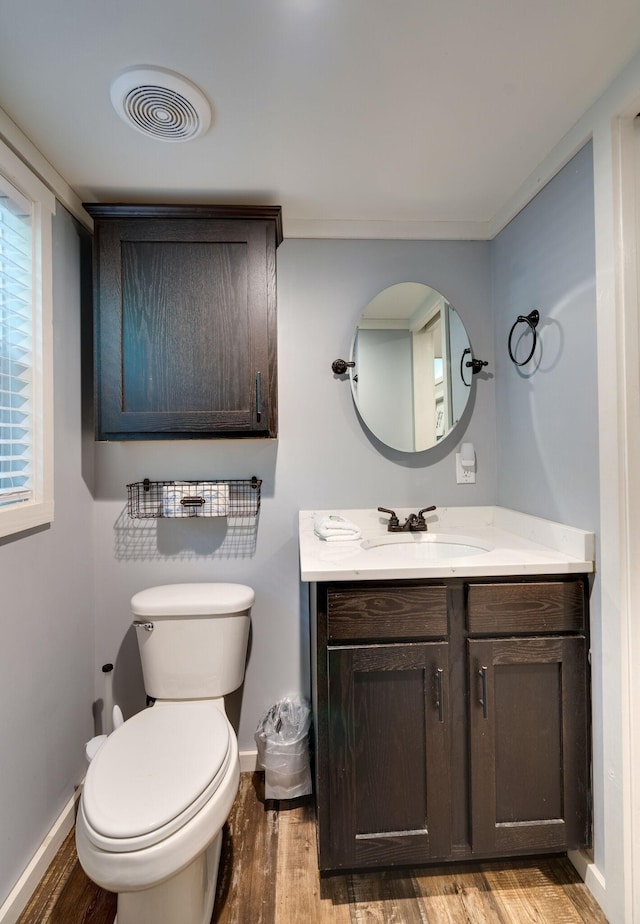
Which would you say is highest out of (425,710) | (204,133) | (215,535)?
(204,133)

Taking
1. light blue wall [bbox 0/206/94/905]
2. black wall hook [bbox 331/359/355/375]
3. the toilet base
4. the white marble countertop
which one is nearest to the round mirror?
black wall hook [bbox 331/359/355/375]

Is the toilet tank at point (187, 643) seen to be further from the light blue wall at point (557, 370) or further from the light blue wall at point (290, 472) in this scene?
the light blue wall at point (557, 370)

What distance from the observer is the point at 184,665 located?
66.0 inches

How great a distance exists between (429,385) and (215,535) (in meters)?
1.10

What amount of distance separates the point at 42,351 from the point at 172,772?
1.31 m

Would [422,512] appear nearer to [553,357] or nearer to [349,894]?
[553,357]

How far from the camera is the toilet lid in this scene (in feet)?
3.49

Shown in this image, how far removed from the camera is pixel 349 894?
137cm

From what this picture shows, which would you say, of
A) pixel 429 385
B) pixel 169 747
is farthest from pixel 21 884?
pixel 429 385

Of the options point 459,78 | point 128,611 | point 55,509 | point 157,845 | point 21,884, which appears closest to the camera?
point 157,845

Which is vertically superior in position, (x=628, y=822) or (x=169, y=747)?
(x=169, y=747)

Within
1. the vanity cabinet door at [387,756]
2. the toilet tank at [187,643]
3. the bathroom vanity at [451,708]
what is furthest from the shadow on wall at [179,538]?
the vanity cabinet door at [387,756]

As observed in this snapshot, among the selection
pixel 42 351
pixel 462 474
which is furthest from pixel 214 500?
pixel 462 474

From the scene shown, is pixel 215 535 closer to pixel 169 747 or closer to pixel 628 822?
pixel 169 747
